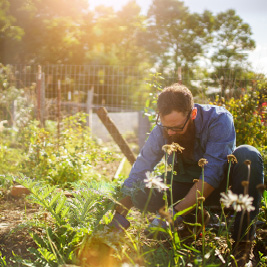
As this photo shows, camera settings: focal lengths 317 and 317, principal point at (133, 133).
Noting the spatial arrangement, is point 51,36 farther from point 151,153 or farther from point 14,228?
point 14,228

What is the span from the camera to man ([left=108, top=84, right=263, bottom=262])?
206cm

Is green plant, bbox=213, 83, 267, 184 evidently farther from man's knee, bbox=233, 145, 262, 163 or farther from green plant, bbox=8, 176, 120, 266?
green plant, bbox=8, 176, 120, 266

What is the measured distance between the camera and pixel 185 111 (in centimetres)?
231

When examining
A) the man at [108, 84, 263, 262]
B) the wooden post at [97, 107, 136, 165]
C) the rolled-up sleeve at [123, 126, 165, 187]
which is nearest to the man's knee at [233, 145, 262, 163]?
the man at [108, 84, 263, 262]

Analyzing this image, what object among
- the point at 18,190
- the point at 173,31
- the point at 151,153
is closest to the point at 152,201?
the point at 151,153

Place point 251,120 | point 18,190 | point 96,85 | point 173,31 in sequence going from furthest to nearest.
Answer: point 173,31, point 96,85, point 251,120, point 18,190

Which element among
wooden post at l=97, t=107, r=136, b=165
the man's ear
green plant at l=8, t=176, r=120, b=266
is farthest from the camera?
wooden post at l=97, t=107, r=136, b=165

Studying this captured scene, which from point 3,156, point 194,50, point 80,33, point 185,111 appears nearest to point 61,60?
point 80,33

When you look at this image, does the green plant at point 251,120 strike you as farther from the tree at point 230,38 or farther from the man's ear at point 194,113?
the tree at point 230,38

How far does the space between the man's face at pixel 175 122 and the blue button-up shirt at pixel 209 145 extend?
0.55 feet

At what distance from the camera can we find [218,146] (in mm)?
2193

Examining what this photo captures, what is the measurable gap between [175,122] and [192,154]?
1.25ft

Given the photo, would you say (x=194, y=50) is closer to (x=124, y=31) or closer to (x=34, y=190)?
(x=124, y=31)

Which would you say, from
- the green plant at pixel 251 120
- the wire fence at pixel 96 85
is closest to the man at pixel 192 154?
the green plant at pixel 251 120
